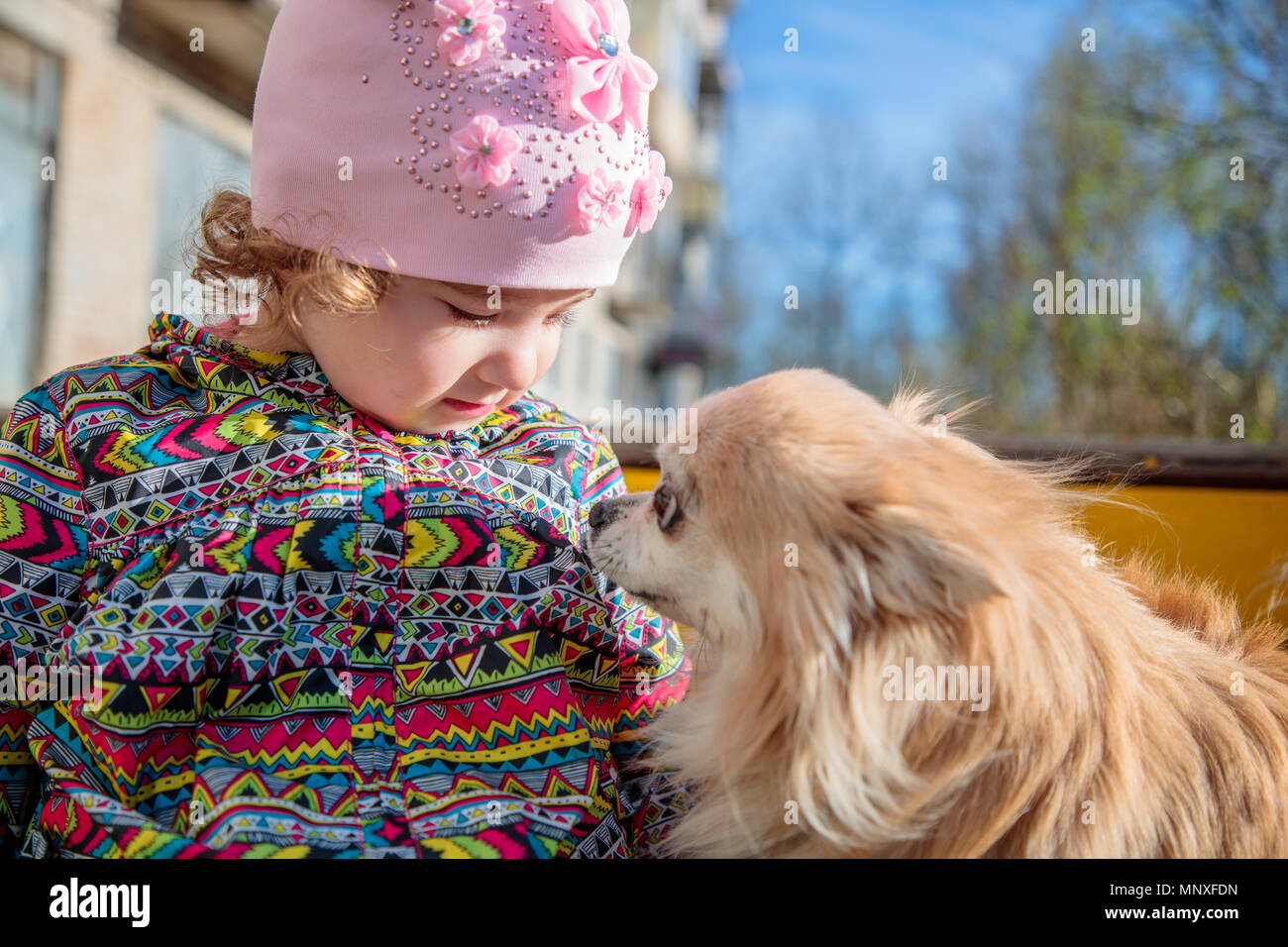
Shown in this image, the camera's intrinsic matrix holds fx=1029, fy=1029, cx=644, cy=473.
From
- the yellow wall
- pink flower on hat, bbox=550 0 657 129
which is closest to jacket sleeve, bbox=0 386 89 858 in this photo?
pink flower on hat, bbox=550 0 657 129

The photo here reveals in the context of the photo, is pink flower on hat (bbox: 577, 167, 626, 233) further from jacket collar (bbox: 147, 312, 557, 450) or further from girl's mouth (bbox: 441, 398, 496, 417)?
jacket collar (bbox: 147, 312, 557, 450)

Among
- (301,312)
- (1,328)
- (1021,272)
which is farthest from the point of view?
(1021,272)

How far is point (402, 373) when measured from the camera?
175 cm

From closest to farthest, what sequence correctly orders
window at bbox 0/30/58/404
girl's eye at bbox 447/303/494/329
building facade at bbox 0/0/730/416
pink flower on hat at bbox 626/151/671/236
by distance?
girl's eye at bbox 447/303/494/329, pink flower on hat at bbox 626/151/671/236, window at bbox 0/30/58/404, building facade at bbox 0/0/730/416

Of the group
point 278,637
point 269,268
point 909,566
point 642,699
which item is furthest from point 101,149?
point 909,566

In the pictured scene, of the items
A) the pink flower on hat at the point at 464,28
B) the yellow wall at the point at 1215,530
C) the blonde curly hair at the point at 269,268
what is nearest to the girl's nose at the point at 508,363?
the blonde curly hair at the point at 269,268

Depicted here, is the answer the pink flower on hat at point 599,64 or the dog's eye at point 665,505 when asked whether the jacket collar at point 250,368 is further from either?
the pink flower on hat at point 599,64

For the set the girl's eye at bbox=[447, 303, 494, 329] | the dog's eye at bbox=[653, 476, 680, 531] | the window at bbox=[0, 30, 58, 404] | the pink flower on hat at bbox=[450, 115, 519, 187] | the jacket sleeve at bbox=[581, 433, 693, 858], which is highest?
the window at bbox=[0, 30, 58, 404]

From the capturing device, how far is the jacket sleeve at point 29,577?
1635mm

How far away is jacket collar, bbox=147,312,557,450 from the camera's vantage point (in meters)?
1.80

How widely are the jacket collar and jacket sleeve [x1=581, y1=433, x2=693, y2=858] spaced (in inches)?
20.2
